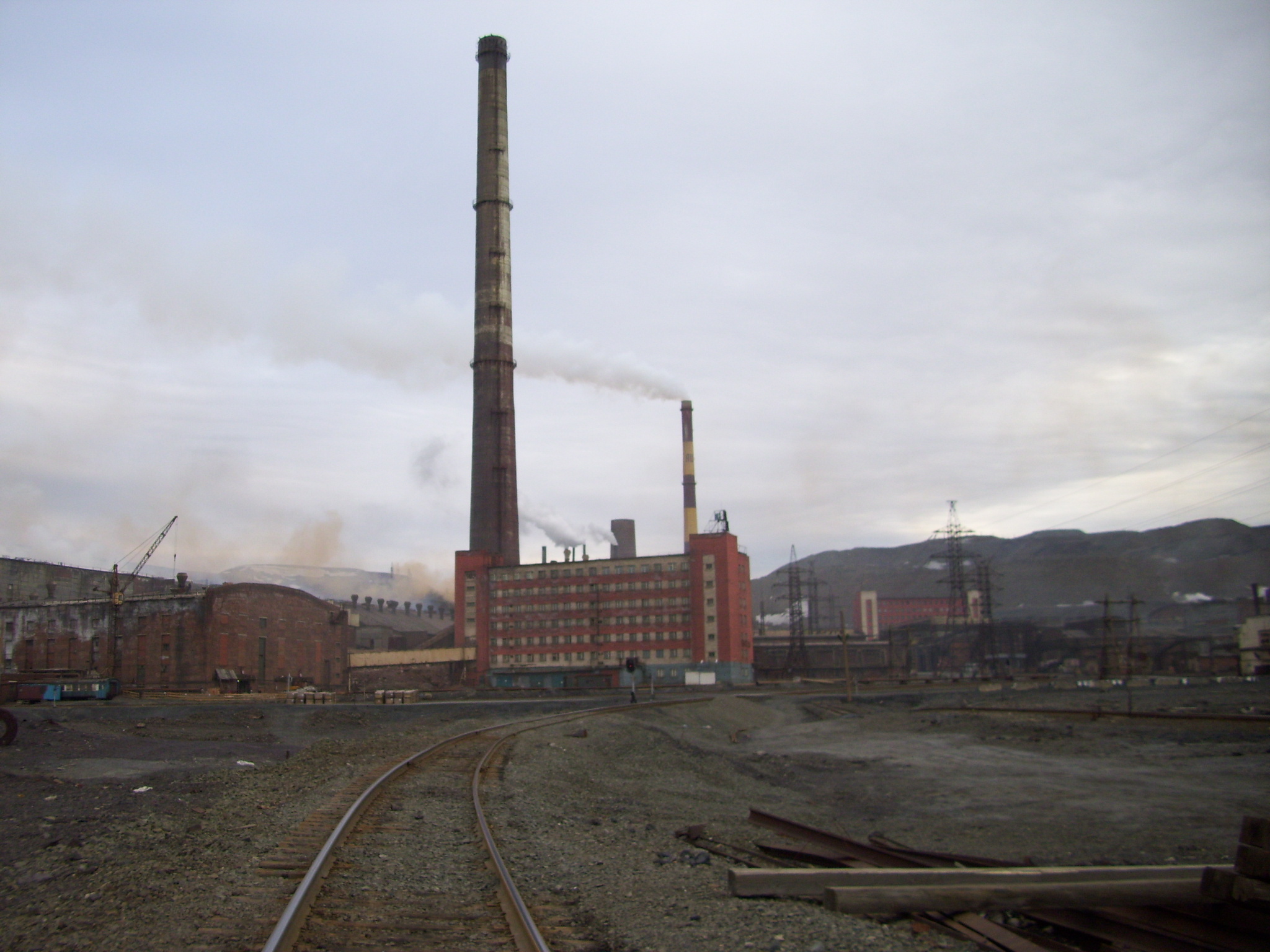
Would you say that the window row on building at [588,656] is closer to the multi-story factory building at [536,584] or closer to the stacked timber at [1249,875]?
the multi-story factory building at [536,584]

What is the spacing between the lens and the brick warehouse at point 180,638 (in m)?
68.2

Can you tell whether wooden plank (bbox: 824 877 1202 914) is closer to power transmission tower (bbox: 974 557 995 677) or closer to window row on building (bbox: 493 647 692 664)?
window row on building (bbox: 493 647 692 664)

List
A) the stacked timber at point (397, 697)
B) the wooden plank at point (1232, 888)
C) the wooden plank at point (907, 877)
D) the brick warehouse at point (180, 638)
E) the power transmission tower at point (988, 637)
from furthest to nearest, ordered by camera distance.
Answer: the power transmission tower at point (988, 637) < the brick warehouse at point (180, 638) < the stacked timber at point (397, 697) < the wooden plank at point (907, 877) < the wooden plank at point (1232, 888)

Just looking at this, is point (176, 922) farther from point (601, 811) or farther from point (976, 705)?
point (976, 705)

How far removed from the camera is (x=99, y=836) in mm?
11289

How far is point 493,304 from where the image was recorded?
7619 centimetres

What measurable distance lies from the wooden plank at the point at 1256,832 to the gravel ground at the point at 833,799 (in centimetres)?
254

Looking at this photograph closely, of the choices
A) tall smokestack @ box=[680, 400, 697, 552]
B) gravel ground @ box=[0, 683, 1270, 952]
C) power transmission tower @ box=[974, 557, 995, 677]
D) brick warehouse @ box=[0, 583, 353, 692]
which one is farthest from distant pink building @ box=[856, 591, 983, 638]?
gravel ground @ box=[0, 683, 1270, 952]

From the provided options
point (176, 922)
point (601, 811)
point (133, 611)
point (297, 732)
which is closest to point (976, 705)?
point (297, 732)

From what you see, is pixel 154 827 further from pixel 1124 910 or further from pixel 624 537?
pixel 624 537

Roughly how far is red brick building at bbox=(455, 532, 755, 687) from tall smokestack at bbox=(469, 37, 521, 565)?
1030 cm

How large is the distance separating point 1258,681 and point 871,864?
Answer: 74090 millimetres

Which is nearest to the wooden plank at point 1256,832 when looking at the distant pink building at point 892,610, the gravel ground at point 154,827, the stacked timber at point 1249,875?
the stacked timber at point 1249,875

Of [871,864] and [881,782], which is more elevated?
[871,864]
